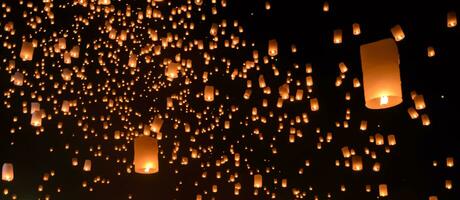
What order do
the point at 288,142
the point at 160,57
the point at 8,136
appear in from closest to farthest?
the point at 8,136 < the point at 160,57 < the point at 288,142

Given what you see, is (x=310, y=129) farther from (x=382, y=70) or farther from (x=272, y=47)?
(x=382, y=70)

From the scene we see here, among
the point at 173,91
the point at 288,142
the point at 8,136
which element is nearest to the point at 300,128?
the point at 288,142

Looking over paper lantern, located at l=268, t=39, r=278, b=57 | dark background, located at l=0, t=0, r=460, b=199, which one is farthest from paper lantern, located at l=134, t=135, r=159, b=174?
dark background, located at l=0, t=0, r=460, b=199

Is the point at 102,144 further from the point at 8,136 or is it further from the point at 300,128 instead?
the point at 300,128

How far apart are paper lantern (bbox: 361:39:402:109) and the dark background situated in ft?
17.8

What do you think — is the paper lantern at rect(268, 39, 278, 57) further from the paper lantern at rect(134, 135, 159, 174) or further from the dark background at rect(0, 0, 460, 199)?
the dark background at rect(0, 0, 460, 199)

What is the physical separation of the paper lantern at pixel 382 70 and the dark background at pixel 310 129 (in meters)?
5.44

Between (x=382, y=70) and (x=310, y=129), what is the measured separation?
6441mm

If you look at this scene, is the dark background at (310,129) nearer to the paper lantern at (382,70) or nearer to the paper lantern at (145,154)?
the paper lantern at (145,154)

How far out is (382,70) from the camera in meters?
2.94

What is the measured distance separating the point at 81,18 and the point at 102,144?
5.76 ft

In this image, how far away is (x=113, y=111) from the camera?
838cm

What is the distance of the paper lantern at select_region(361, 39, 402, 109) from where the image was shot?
9.64ft

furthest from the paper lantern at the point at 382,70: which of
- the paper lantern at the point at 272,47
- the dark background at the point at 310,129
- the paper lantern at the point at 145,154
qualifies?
the dark background at the point at 310,129
